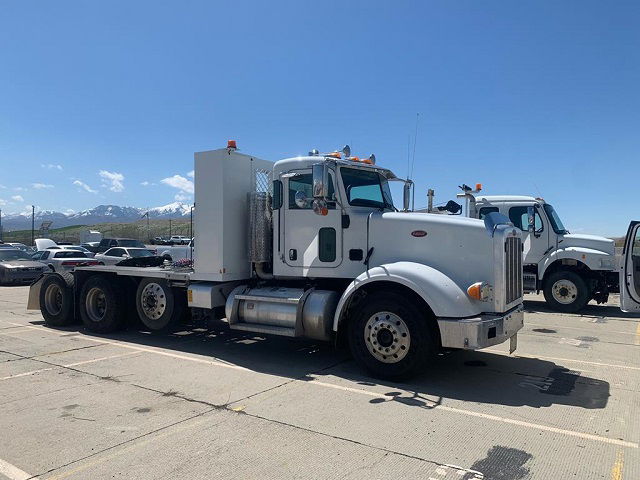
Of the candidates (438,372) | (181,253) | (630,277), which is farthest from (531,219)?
(181,253)

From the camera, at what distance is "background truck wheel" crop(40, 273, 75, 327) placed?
32.5ft

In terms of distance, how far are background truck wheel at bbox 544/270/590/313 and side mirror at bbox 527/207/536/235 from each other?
48.7 inches

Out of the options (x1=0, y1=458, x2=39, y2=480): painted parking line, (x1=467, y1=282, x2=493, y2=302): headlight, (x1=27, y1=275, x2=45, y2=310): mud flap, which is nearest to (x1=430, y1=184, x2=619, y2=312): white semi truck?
(x1=467, y1=282, x2=493, y2=302): headlight

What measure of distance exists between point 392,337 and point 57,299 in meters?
7.66

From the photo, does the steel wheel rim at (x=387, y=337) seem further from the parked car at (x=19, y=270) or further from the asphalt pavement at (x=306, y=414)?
the parked car at (x=19, y=270)

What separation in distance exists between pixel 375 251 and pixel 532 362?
295 cm

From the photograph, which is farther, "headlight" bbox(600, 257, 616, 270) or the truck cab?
the truck cab

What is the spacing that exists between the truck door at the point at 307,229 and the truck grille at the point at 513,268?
2183 millimetres

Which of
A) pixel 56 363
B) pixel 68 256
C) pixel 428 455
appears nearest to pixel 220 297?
pixel 56 363

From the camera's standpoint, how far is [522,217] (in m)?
12.7

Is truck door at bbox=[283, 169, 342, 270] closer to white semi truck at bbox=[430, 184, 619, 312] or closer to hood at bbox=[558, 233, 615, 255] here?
white semi truck at bbox=[430, 184, 619, 312]

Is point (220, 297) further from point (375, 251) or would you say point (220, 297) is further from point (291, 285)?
point (375, 251)

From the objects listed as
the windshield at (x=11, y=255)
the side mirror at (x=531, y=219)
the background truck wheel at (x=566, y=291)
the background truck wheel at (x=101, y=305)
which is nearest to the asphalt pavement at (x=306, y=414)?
the background truck wheel at (x=101, y=305)

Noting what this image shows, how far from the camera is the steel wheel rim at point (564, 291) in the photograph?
12188 mm
